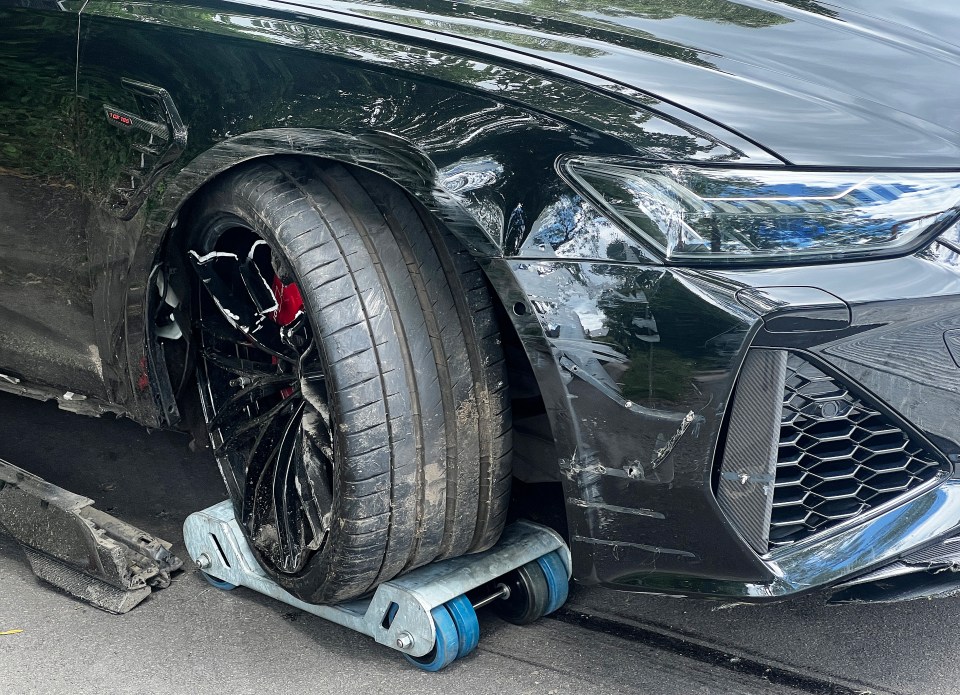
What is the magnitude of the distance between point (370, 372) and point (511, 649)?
0.71 meters

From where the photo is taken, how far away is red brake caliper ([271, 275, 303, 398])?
1978 millimetres

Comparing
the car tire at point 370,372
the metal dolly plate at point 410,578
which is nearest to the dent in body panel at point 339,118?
the car tire at point 370,372

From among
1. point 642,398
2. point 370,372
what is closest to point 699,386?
point 642,398

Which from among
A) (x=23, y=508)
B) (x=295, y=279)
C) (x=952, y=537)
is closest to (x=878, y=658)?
(x=952, y=537)

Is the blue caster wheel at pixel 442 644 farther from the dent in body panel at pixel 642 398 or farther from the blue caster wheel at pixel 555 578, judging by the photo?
the dent in body panel at pixel 642 398

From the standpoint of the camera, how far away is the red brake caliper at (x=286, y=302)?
198 cm

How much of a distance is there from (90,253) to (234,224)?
1.34 ft

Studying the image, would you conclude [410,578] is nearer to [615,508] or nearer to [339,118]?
[615,508]

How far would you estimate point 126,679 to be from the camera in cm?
199

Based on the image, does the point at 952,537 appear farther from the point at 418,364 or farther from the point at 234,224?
the point at 234,224

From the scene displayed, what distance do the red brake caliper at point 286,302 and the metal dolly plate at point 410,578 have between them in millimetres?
446

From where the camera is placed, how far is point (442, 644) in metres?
1.93

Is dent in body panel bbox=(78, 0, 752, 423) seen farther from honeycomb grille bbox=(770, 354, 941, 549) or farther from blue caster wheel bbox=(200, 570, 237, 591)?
blue caster wheel bbox=(200, 570, 237, 591)

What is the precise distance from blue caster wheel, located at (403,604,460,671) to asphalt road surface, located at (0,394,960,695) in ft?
0.09
